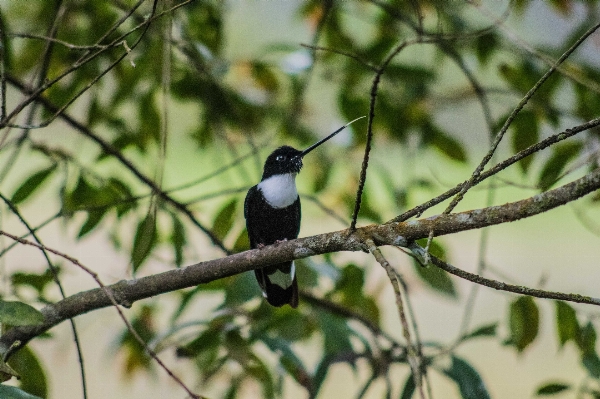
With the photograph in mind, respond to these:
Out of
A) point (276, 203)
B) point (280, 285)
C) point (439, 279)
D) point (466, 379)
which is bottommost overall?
point (466, 379)

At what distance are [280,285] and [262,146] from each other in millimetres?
745

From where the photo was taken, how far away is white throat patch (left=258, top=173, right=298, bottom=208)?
378cm

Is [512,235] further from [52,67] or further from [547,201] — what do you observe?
[547,201]

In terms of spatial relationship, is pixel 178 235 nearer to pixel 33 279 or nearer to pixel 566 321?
pixel 33 279

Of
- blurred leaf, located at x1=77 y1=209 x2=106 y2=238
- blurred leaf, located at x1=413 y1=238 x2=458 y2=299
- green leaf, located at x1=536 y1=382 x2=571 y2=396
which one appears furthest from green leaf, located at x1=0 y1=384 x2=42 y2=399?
green leaf, located at x1=536 y1=382 x2=571 y2=396

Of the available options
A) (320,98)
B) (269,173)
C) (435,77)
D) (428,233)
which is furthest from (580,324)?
(320,98)

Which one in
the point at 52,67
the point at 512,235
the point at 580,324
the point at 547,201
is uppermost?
the point at 512,235

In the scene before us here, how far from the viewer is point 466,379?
8.30 ft

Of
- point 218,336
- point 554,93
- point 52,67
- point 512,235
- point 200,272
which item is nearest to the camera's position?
point 200,272

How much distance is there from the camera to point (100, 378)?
7.99 metres

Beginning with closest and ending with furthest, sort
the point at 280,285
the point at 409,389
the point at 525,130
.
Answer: the point at 409,389
the point at 525,130
the point at 280,285

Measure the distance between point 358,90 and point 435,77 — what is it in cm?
51

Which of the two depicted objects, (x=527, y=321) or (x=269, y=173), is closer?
(x=527, y=321)

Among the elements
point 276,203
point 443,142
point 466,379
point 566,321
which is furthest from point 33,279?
point 443,142
